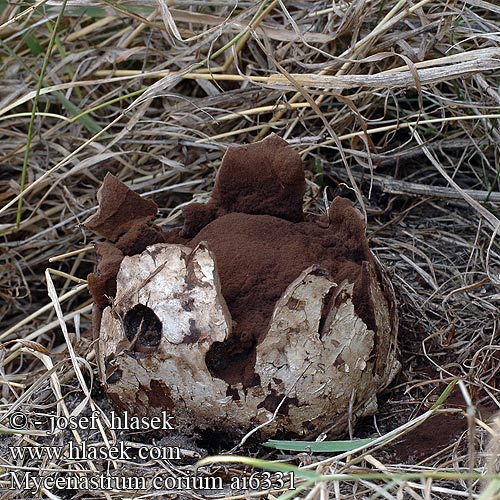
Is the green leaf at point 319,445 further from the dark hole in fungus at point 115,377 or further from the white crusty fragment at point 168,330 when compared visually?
the dark hole in fungus at point 115,377

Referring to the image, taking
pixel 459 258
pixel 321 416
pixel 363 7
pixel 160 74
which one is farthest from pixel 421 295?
pixel 160 74

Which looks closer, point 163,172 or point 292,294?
point 292,294

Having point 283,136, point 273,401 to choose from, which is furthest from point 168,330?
point 283,136

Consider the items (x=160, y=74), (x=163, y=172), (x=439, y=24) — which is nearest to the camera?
(x=439, y=24)

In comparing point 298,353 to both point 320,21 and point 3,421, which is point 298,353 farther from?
point 320,21

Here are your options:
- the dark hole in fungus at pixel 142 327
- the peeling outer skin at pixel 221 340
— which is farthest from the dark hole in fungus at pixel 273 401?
the dark hole in fungus at pixel 142 327

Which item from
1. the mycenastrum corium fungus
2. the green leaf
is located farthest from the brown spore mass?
the green leaf

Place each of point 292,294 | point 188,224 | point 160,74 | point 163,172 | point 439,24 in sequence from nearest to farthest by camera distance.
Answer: point 292,294
point 188,224
point 439,24
point 160,74
point 163,172
